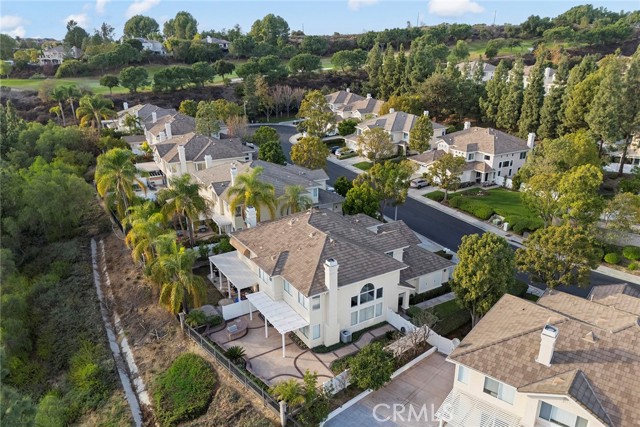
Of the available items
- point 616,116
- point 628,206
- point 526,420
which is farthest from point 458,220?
point 526,420

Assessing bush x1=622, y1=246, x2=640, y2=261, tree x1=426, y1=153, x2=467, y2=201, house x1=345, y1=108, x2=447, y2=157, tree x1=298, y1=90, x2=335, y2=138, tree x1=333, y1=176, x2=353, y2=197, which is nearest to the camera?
bush x1=622, y1=246, x2=640, y2=261

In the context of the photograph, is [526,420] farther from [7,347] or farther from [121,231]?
[121,231]

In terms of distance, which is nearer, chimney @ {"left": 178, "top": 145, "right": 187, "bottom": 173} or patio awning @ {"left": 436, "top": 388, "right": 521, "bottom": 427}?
patio awning @ {"left": 436, "top": 388, "right": 521, "bottom": 427}

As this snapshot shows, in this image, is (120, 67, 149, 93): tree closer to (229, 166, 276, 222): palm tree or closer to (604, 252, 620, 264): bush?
(229, 166, 276, 222): palm tree

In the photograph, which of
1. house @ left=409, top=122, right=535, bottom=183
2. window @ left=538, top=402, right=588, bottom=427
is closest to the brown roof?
A: window @ left=538, top=402, right=588, bottom=427

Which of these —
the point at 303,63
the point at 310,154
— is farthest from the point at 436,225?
the point at 303,63

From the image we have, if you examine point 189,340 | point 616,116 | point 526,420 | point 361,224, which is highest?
point 616,116

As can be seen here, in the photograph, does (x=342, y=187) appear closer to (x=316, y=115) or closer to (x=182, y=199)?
(x=182, y=199)
